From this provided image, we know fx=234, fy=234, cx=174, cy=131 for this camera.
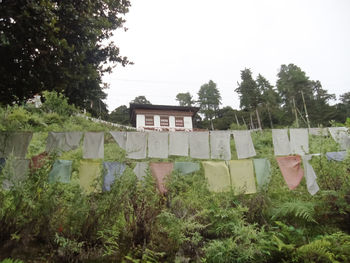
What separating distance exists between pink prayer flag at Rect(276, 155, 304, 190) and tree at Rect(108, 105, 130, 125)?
91.6 ft

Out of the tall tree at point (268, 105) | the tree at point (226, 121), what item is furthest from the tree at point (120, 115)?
the tall tree at point (268, 105)

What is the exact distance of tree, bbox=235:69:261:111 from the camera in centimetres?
2773

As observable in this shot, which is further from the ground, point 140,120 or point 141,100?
point 141,100

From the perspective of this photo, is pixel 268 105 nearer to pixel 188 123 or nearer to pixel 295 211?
pixel 188 123

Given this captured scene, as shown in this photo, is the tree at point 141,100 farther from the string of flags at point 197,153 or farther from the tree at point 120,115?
the string of flags at point 197,153

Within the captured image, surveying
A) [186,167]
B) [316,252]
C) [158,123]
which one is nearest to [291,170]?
[186,167]

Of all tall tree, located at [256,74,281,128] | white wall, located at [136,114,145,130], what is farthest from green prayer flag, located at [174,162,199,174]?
tall tree, located at [256,74,281,128]

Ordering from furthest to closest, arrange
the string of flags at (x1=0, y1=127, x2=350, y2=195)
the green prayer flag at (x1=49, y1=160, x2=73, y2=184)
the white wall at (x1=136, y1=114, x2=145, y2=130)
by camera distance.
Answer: the white wall at (x1=136, y1=114, x2=145, y2=130), the string of flags at (x1=0, y1=127, x2=350, y2=195), the green prayer flag at (x1=49, y1=160, x2=73, y2=184)

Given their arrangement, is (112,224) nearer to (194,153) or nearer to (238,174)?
(194,153)

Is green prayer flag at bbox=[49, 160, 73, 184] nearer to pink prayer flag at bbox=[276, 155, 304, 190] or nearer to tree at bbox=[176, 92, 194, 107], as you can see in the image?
pink prayer flag at bbox=[276, 155, 304, 190]

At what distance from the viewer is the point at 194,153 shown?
551 cm

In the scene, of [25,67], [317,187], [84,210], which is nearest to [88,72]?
[25,67]

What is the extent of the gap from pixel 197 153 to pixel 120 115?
98.8 ft

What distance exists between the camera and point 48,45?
12.1 ft
